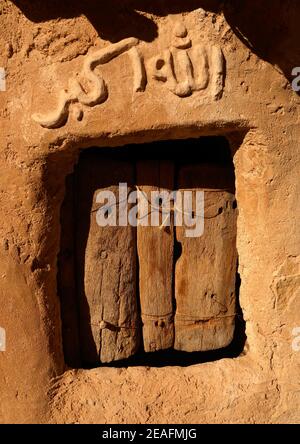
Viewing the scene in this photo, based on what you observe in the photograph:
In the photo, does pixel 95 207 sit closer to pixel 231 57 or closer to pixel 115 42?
pixel 115 42

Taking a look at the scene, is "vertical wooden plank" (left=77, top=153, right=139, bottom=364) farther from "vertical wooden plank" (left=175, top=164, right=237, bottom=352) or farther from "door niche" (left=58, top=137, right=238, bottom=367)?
"vertical wooden plank" (left=175, top=164, right=237, bottom=352)

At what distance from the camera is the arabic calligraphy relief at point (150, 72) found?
1.57m

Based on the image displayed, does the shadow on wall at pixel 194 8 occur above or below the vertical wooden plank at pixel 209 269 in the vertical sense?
above

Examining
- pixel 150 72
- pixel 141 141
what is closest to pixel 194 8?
pixel 150 72

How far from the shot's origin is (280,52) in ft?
5.38

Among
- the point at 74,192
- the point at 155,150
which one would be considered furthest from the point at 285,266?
the point at 74,192

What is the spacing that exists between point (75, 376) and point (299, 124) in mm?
1298

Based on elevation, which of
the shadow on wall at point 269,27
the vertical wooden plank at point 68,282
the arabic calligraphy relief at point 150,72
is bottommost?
the vertical wooden plank at point 68,282

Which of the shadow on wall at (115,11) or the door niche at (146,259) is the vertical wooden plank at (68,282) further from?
the shadow on wall at (115,11)

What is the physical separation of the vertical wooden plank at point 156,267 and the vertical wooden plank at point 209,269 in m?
0.04

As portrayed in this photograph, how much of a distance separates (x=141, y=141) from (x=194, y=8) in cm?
48

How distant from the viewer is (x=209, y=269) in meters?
1.99

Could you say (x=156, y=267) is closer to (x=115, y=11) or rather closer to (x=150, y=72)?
(x=150, y=72)

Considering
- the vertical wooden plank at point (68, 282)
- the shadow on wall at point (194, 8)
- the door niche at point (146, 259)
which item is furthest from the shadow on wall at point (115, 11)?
the vertical wooden plank at point (68, 282)
